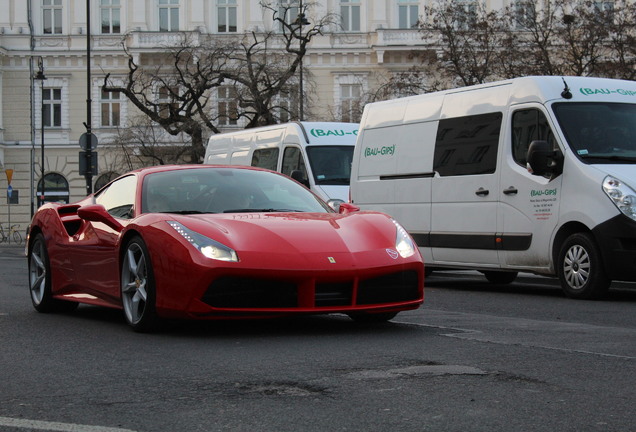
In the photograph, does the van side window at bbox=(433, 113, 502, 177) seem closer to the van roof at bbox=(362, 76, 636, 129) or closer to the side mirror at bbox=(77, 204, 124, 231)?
the van roof at bbox=(362, 76, 636, 129)

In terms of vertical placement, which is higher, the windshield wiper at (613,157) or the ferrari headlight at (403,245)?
the windshield wiper at (613,157)

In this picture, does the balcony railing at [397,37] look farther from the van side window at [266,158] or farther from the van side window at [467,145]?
the van side window at [467,145]

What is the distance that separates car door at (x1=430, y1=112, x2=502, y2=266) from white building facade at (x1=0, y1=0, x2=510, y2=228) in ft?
152

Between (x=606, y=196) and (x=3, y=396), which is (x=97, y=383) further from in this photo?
(x=606, y=196)

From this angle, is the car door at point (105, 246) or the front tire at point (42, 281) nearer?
the car door at point (105, 246)

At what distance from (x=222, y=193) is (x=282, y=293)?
4.43 ft

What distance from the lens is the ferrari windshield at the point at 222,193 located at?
851cm

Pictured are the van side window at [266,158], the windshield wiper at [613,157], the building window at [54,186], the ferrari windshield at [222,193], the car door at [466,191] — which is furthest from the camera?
the building window at [54,186]

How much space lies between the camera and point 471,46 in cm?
4084

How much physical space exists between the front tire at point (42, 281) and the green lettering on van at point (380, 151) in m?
6.36

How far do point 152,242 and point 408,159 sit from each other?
773 centimetres

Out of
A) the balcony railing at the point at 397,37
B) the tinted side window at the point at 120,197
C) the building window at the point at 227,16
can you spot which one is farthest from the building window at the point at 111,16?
the tinted side window at the point at 120,197

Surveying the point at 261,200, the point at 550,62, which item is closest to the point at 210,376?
the point at 261,200

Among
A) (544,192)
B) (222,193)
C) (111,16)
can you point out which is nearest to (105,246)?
(222,193)
